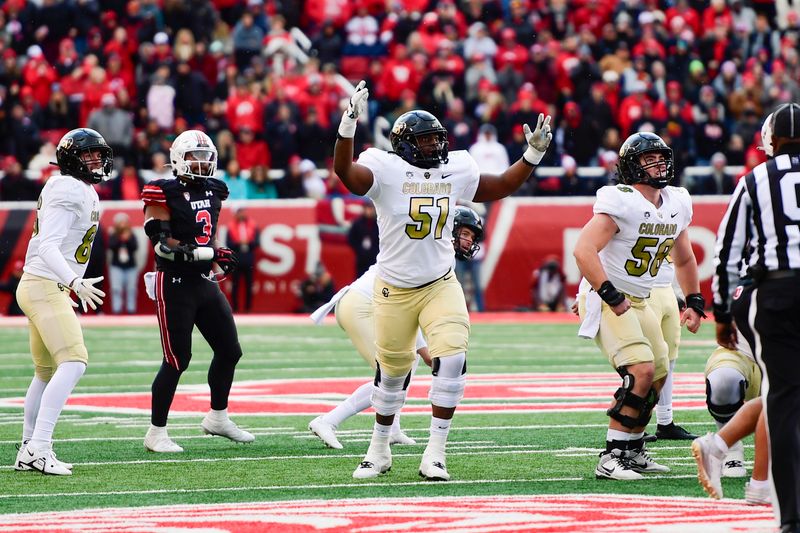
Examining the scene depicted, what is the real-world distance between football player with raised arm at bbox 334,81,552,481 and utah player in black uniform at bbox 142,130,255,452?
1442 mm

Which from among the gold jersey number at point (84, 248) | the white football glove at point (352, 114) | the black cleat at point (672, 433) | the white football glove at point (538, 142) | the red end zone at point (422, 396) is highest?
the white football glove at point (352, 114)

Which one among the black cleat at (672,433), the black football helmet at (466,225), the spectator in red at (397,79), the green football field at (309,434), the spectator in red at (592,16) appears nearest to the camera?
the green football field at (309,434)

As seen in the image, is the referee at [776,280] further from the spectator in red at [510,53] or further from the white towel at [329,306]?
the spectator in red at [510,53]

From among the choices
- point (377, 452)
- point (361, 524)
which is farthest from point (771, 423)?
point (377, 452)

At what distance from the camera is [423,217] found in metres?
7.49

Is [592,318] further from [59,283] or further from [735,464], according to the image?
[59,283]

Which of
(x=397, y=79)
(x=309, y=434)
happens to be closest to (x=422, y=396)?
(x=309, y=434)

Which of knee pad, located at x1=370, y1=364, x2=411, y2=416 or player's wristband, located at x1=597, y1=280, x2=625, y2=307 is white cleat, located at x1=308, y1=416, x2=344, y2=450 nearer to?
knee pad, located at x1=370, y1=364, x2=411, y2=416

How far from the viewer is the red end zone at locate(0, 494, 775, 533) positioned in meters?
5.74

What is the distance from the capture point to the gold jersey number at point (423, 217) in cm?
748

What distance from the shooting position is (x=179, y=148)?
8742 mm

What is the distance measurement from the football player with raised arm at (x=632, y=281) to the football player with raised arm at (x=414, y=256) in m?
0.48

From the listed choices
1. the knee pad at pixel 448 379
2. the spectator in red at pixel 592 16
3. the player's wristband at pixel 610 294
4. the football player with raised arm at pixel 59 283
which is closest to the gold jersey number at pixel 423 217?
the knee pad at pixel 448 379

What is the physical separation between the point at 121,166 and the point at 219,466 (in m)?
13.1
